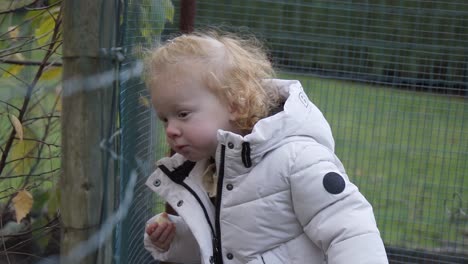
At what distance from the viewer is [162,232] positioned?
2193 millimetres

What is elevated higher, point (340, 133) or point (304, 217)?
point (304, 217)

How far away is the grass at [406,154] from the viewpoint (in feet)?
15.0

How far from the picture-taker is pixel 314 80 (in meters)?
4.72

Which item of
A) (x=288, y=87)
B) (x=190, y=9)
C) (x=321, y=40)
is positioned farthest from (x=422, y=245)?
(x=288, y=87)

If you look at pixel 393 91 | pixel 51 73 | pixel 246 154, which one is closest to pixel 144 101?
pixel 51 73

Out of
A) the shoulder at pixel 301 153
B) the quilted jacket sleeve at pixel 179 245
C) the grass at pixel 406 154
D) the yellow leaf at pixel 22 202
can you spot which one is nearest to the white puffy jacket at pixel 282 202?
the shoulder at pixel 301 153

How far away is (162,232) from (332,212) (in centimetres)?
55

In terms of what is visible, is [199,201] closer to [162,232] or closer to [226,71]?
[162,232]

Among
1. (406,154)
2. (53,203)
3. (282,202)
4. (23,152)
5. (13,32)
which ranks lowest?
(406,154)

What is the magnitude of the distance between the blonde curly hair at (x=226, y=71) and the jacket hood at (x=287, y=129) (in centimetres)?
8

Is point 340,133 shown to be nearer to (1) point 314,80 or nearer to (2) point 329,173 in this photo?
(1) point 314,80

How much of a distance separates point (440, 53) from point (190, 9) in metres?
1.89

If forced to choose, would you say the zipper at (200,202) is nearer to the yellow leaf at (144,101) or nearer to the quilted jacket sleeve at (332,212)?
the quilted jacket sleeve at (332,212)

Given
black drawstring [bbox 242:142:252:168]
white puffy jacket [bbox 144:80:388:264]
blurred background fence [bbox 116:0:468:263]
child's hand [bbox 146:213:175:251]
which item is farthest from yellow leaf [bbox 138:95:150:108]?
blurred background fence [bbox 116:0:468:263]
